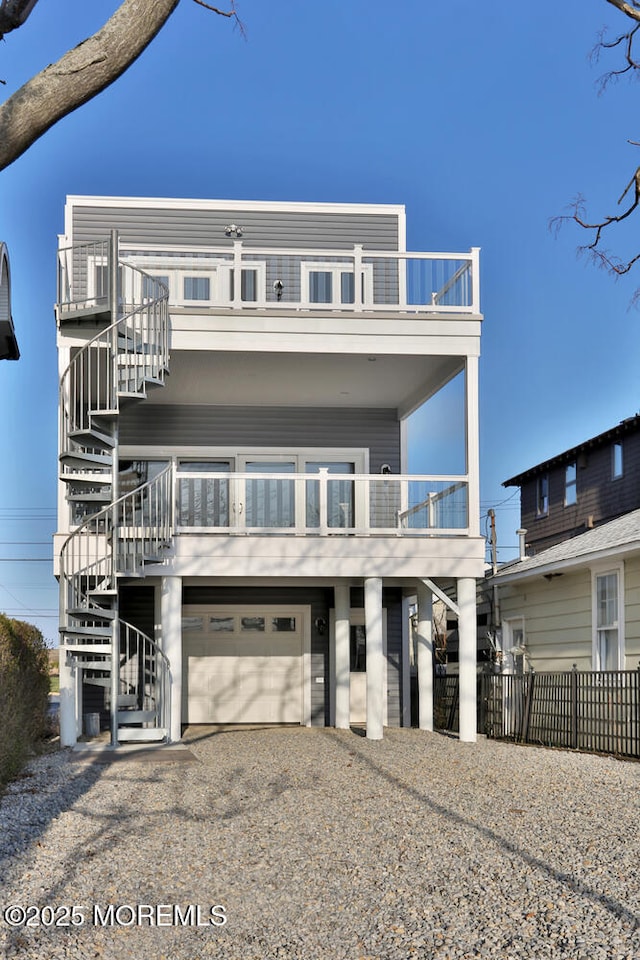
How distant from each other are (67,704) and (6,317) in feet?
22.0

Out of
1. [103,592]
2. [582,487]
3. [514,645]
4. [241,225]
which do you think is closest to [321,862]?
[103,592]

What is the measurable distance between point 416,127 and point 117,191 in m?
10.8

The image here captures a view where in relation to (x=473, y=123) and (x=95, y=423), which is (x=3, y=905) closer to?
(x=95, y=423)

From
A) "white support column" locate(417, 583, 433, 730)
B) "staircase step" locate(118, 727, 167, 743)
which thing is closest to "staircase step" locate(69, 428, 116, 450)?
"staircase step" locate(118, 727, 167, 743)

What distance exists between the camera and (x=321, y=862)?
6539 mm

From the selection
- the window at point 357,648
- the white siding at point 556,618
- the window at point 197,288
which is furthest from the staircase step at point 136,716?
the white siding at point 556,618

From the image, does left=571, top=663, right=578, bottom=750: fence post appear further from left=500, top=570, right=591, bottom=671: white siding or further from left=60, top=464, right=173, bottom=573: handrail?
left=60, top=464, right=173, bottom=573: handrail

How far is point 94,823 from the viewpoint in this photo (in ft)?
26.3

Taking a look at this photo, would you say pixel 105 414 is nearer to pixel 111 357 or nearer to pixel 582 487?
pixel 111 357

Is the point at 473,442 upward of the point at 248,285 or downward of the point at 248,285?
downward

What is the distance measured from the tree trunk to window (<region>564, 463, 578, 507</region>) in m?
23.3

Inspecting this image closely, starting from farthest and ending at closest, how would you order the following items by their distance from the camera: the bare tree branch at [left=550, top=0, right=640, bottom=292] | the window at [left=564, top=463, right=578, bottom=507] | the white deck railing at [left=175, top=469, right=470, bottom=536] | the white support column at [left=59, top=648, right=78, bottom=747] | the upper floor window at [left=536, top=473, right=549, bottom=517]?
the upper floor window at [left=536, top=473, right=549, bottom=517], the window at [left=564, top=463, right=578, bottom=507], the white deck railing at [left=175, top=469, right=470, bottom=536], the white support column at [left=59, top=648, right=78, bottom=747], the bare tree branch at [left=550, top=0, right=640, bottom=292]

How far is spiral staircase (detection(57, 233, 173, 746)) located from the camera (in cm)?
1348

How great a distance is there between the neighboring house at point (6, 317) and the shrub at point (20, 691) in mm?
3359
